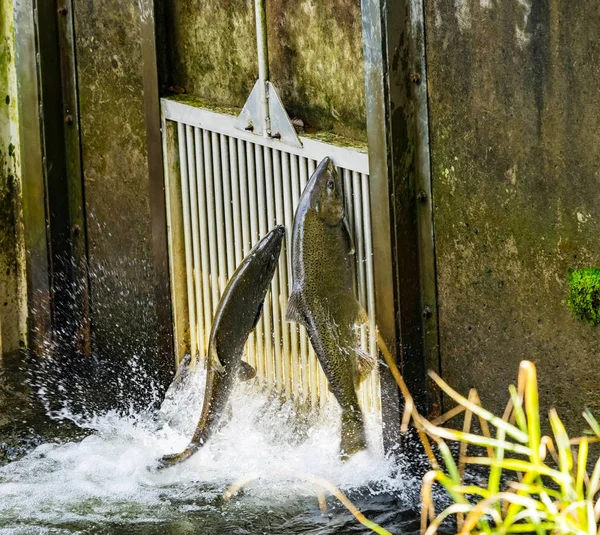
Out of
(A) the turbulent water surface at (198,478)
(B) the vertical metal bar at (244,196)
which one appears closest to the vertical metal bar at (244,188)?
(B) the vertical metal bar at (244,196)

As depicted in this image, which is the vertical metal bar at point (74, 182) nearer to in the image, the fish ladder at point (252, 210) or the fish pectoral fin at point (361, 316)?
the fish ladder at point (252, 210)

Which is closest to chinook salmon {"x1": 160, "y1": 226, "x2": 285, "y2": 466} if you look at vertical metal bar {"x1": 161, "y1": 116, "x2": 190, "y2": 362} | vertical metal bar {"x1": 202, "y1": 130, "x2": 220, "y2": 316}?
vertical metal bar {"x1": 202, "y1": 130, "x2": 220, "y2": 316}

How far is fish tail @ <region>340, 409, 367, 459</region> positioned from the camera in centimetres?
606

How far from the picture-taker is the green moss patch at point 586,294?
5.20m

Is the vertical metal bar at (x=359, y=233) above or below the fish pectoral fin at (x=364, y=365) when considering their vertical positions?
above

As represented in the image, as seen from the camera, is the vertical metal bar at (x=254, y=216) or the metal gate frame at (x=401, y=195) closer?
the metal gate frame at (x=401, y=195)

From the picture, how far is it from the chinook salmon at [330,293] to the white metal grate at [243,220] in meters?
0.12

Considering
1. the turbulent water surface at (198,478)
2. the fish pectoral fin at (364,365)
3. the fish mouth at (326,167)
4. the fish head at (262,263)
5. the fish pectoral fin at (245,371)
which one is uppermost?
the fish mouth at (326,167)

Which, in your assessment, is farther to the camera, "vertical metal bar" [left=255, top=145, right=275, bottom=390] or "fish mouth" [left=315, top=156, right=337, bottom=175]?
"vertical metal bar" [left=255, top=145, right=275, bottom=390]

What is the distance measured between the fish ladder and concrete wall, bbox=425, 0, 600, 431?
1.80 ft

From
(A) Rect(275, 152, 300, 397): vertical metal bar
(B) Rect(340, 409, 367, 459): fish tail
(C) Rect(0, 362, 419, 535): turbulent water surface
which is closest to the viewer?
(C) Rect(0, 362, 419, 535): turbulent water surface

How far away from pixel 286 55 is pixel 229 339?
1.90m

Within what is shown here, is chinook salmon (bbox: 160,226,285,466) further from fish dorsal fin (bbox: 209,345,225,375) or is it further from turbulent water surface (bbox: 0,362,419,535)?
turbulent water surface (bbox: 0,362,419,535)

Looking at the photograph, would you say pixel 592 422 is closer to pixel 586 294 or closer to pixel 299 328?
pixel 586 294
